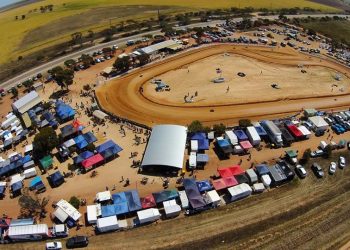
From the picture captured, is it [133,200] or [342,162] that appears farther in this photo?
[342,162]

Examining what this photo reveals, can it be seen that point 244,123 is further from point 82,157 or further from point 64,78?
point 64,78

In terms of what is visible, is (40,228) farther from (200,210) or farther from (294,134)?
(294,134)

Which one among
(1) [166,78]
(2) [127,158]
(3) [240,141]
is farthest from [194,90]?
(2) [127,158]

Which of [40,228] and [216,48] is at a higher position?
[216,48]

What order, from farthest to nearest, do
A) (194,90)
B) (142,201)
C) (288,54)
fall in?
(288,54) → (194,90) → (142,201)

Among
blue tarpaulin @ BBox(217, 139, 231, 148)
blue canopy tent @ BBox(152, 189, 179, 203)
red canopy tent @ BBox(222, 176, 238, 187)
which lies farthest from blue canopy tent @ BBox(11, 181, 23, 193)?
blue tarpaulin @ BBox(217, 139, 231, 148)

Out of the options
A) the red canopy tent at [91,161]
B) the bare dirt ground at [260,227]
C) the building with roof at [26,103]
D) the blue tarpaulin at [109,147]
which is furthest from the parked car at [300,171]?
the building with roof at [26,103]

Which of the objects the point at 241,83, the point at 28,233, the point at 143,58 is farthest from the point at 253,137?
the point at 143,58
